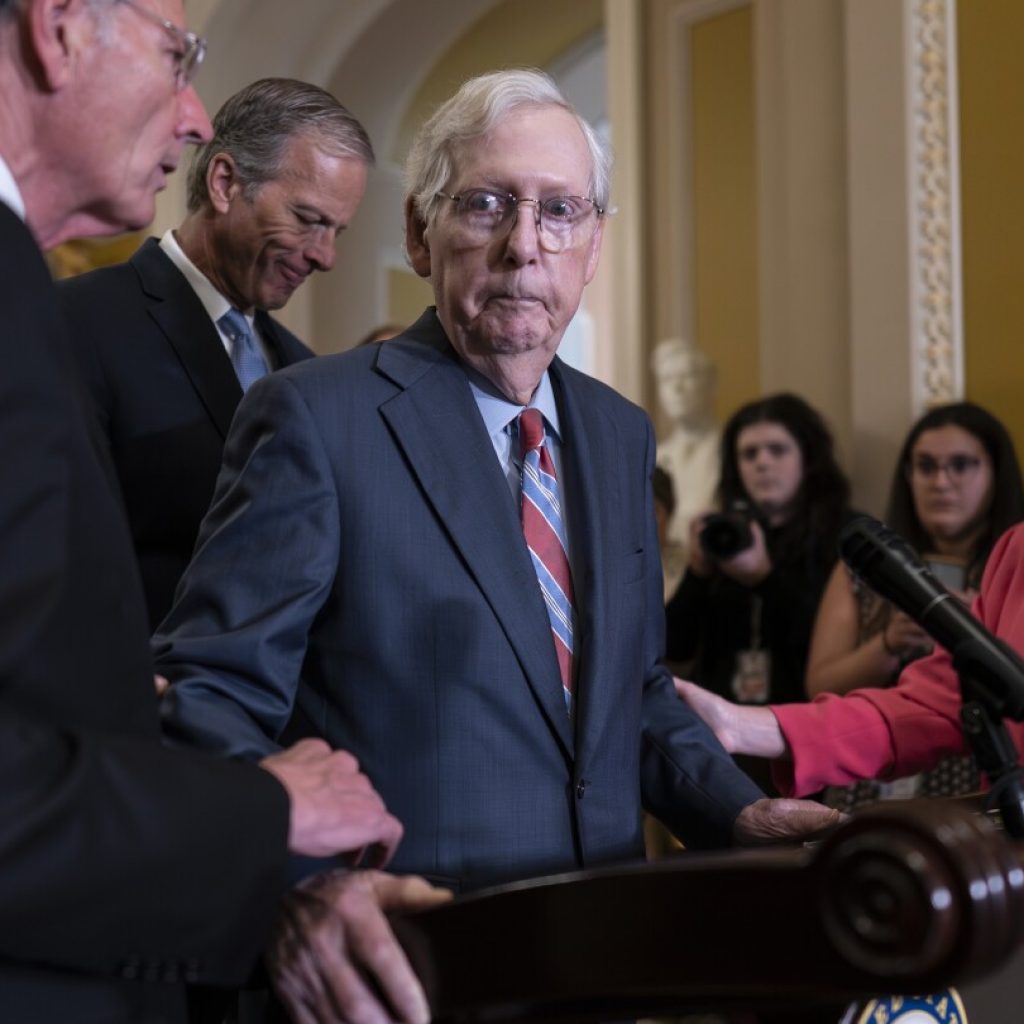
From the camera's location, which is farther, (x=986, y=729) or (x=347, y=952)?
(x=986, y=729)

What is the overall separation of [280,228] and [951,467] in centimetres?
247

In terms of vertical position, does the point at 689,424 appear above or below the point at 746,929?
above

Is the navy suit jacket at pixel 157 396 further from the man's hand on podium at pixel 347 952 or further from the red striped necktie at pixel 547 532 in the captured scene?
the man's hand on podium at pixel 347 952

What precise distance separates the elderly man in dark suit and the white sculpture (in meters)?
4.40

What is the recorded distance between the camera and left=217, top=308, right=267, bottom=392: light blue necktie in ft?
8.16

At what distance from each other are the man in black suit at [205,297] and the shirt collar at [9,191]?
1.18 meters

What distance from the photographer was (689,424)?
6363mm

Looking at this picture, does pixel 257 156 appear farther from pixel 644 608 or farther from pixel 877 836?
pixel 877 836

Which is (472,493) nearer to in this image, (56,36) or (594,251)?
(594,251)

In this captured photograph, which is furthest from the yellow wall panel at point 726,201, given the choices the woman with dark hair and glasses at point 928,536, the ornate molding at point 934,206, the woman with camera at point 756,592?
the woman with dark hair and glasses at point 928,536

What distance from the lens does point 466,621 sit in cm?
160

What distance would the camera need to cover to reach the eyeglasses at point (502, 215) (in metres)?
1.76

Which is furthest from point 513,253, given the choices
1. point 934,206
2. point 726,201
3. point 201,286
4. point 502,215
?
point 726,201

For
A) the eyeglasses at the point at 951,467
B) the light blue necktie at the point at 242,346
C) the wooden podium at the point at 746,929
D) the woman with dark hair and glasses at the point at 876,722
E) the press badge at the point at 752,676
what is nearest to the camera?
the wooden podium at the point at 746,929
